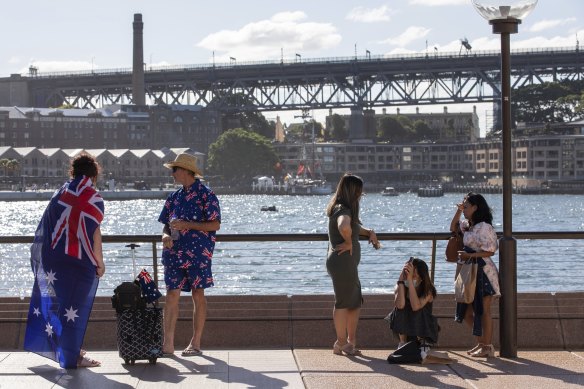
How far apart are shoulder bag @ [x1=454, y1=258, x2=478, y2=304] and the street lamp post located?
7.6 inches

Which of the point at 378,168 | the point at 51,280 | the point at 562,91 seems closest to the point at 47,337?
the point at 51,280

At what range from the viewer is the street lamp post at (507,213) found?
9.52 m

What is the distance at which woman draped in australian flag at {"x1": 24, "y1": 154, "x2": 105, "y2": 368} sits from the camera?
8969 mm

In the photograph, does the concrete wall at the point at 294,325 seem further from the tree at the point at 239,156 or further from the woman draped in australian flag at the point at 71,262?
the tree at the point at 239,156

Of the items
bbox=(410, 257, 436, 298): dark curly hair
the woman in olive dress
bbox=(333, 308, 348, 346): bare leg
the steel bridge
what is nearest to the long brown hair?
the woman in olive dress

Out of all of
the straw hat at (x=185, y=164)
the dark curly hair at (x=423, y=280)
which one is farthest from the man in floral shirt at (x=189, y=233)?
the dark curly hair at (x=423, y=280)

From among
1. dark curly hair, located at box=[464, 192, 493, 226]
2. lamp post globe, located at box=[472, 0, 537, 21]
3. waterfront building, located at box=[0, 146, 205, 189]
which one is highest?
lamp post globe, located at box=[472, 0, 537, 21]

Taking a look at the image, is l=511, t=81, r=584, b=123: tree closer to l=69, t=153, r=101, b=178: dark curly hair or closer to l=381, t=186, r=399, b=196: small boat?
l=381, t=186, r=399, b=196: small boat

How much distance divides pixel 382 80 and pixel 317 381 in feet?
459

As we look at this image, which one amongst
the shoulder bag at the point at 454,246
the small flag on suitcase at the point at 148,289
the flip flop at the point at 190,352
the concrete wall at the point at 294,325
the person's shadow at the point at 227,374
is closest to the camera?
the person's shadow at the point at 227,374

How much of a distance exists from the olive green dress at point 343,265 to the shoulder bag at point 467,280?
28.3 inches

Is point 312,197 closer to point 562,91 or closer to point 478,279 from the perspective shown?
point 562,91

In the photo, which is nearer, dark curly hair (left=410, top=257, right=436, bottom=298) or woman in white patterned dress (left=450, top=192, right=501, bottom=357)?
dark curly hair (left=410, top=257, right=436, bottom=298)

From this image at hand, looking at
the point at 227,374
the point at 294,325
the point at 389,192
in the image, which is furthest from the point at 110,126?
the point at 227,374
